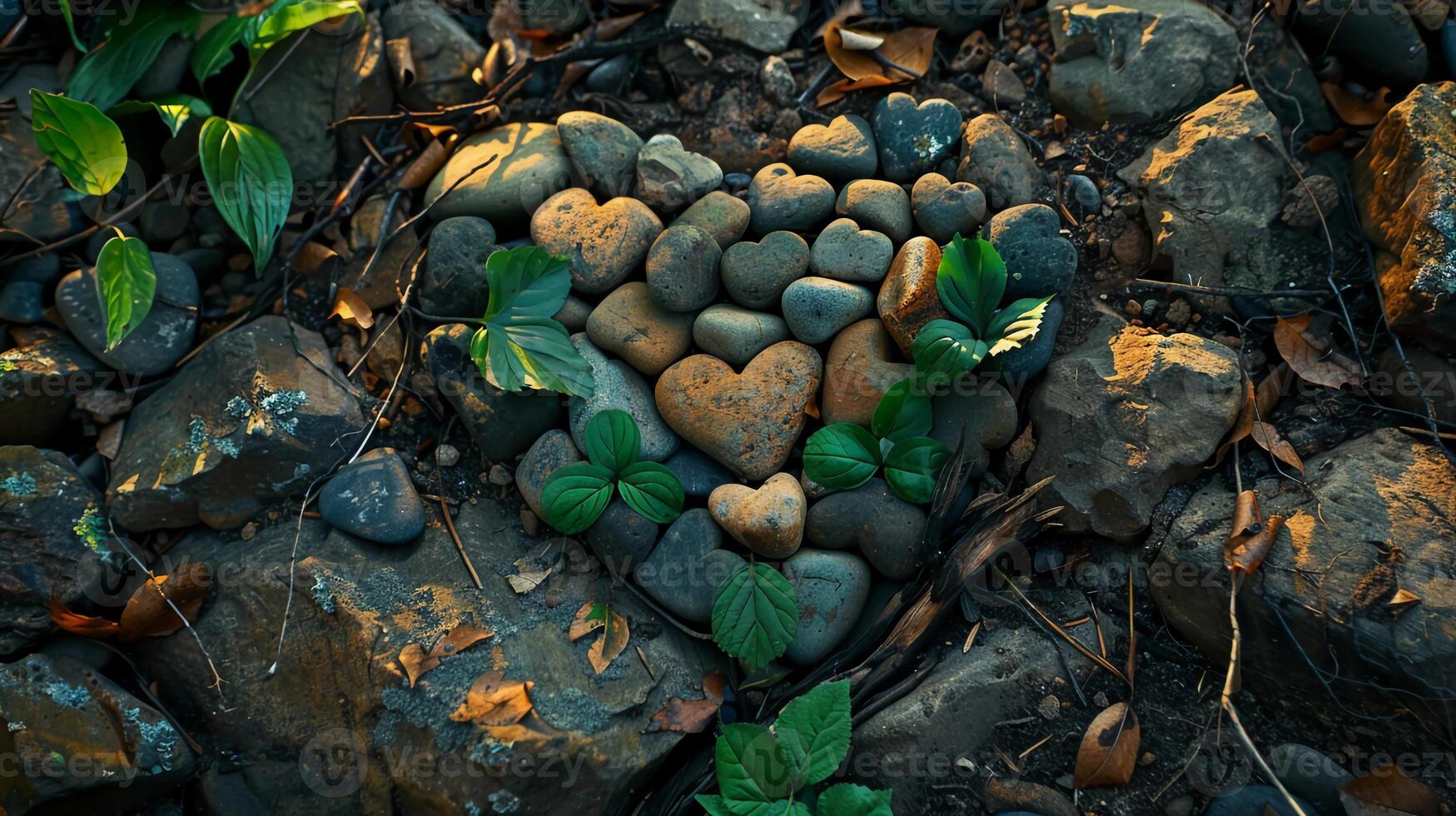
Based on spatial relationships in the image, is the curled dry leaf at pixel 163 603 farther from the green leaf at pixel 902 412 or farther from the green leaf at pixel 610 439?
the green leaf at pixel 902 412

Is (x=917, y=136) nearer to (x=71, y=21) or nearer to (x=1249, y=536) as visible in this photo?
(x=1249, y=536)

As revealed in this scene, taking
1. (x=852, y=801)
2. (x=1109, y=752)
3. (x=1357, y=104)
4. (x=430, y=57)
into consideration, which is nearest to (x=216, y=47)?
(x=430, y=57)

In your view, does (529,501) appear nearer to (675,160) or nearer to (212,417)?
(212,417)

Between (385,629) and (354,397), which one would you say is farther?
(354,397)

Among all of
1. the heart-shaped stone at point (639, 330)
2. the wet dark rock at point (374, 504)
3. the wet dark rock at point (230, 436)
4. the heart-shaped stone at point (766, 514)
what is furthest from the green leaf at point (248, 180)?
the heart-shaped stone at point (766, 514)

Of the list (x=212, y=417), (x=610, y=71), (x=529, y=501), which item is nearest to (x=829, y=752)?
(x=529, y=501)

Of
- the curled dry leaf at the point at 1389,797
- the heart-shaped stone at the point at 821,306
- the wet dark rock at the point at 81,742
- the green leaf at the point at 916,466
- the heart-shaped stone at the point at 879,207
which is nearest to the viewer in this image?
the curled dry leaf at the point at 1389,797

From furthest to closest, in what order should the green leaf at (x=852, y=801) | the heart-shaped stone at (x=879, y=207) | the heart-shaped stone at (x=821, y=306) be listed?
the heart-shaped stone at (x=879, y=207) < the heart-shaped stone at (x=821, y=306) < the green leaf at (x=852, y=801)
